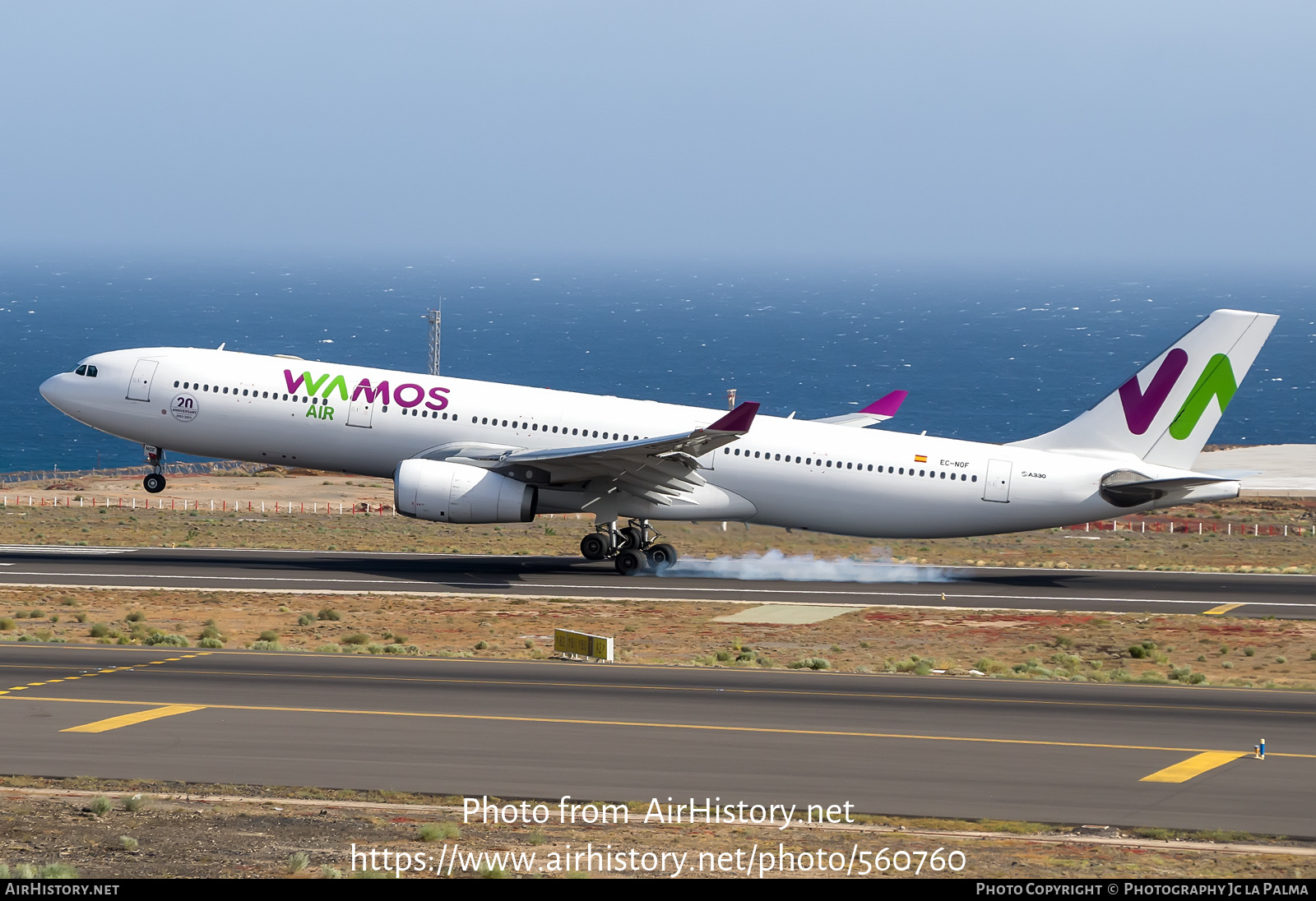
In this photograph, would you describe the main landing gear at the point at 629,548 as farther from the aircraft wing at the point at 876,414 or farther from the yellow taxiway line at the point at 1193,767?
the yellow taxiway line at the point at 1193,767

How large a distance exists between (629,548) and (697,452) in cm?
453

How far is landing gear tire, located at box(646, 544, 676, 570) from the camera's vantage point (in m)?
45.4

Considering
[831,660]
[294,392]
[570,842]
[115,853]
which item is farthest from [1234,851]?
[294,392]

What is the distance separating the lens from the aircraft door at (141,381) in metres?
44.5

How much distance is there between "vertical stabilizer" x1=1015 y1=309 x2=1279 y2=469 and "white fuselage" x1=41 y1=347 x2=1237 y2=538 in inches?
25.2

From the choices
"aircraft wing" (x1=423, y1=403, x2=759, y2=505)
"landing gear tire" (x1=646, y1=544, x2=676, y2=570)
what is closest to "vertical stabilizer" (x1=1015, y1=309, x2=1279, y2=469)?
"aircraft wing" (x1=423, y1=403, x2=759, y2=505)

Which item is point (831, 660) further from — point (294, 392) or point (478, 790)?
point (294, 392)

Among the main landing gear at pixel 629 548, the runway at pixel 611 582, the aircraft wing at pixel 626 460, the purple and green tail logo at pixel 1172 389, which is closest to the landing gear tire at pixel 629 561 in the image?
the main landing gear at pixel 629 548

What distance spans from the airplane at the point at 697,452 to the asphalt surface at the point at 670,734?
1387 centimetres

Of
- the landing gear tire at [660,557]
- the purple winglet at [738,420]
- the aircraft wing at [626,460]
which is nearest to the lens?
the purple winglet at [738,420]

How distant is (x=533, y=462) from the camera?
4159 centimetres

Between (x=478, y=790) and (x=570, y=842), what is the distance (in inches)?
109

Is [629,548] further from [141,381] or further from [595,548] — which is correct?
[141,381]

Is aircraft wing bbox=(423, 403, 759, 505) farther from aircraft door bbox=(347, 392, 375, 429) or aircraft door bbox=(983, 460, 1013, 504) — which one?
aircraft door bbox=(983, 460, 1013, 504)
